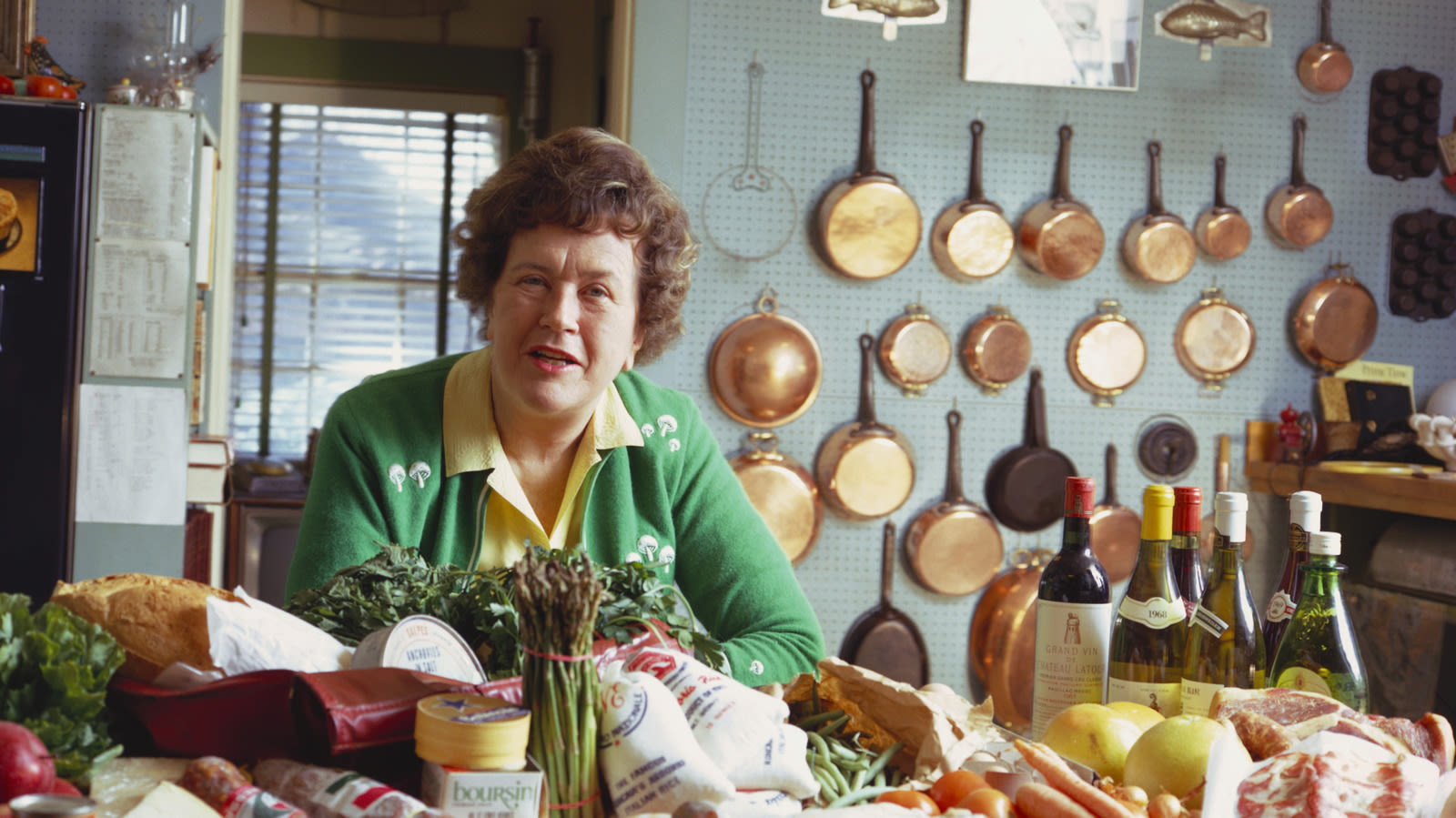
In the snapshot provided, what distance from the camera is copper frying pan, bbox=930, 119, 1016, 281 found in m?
3.23

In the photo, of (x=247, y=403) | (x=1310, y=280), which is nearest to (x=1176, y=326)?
(x=1310, y=280)

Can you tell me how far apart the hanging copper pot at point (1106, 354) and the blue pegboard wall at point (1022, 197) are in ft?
0.15

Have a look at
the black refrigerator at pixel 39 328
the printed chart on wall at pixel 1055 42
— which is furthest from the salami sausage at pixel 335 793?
the printed chart on wall at pixel 1055 42

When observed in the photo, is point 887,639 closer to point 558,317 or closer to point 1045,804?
point 558,317

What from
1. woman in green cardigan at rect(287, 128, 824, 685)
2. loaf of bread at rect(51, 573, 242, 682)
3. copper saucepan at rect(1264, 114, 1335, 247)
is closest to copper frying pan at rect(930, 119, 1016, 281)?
copper saucepan at rect(1264, 114, 1335, 247)

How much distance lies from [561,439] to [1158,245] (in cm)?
224

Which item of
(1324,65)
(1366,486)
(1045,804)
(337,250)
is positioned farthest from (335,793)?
(337,250)

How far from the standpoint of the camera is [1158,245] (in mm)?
3311

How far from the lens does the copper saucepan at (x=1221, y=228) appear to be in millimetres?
3350

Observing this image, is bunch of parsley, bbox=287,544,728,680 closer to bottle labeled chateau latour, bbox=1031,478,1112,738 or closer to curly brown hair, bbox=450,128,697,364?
bottle labeled chateau latour, bbox=1031,478,1112,738

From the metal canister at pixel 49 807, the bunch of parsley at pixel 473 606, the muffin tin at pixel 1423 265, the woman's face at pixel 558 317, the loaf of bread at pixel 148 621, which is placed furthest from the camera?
the muffin tin at pixel 1423 265

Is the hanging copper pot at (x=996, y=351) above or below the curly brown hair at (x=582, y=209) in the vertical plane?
below

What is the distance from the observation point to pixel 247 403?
208 inches

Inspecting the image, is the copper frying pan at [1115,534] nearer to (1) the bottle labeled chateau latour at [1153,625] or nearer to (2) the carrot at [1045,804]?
(1) the bottle labeled chateau latour at [1153,625]
